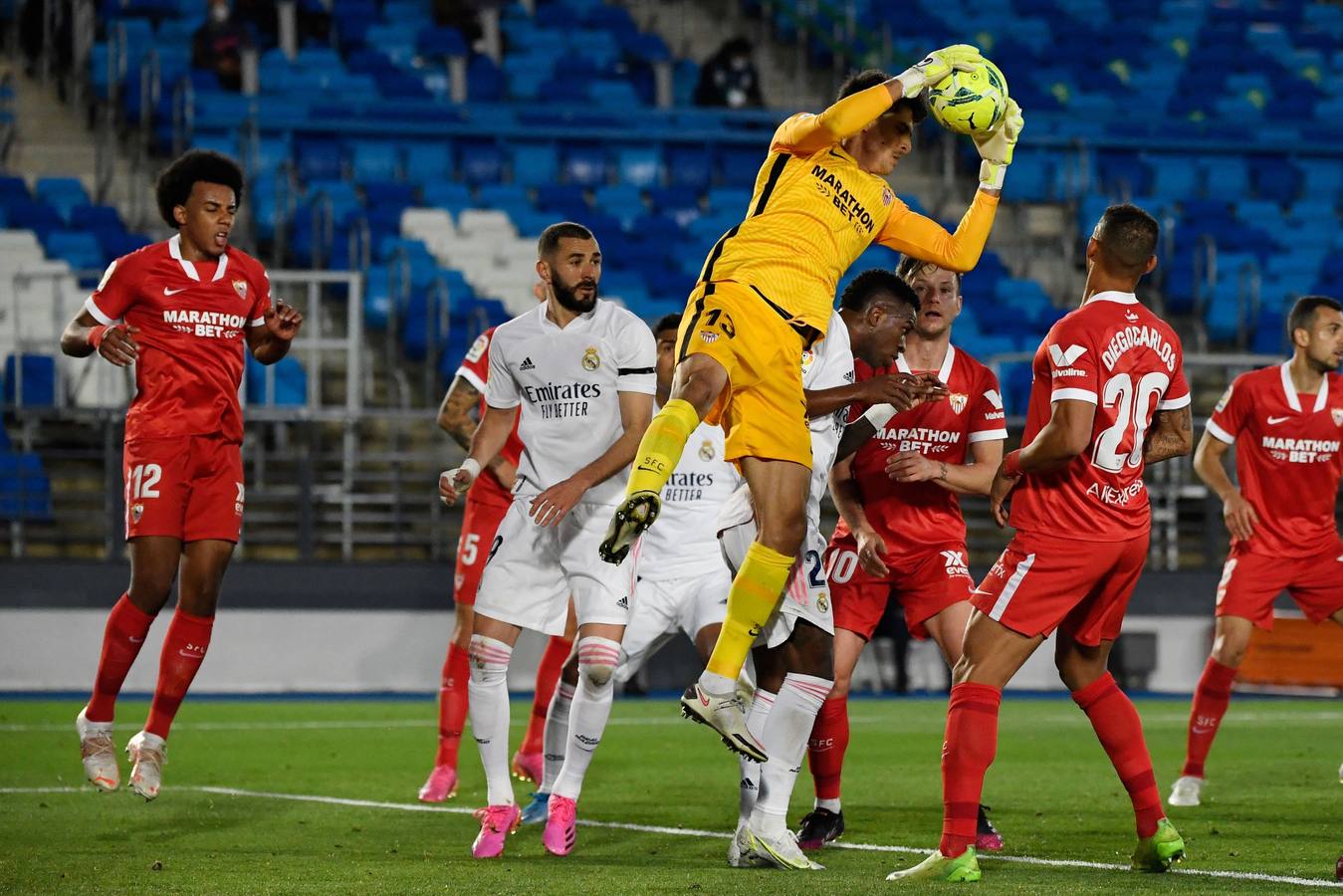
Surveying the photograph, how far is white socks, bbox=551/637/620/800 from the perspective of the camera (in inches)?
288

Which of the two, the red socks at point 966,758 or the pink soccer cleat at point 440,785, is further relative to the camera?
the pink soccer cleat at point 440,785

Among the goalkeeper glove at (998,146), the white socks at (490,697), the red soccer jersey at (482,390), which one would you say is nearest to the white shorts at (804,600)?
the white socks at (490,697)

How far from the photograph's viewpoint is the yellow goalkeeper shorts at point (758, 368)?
21.6 feet

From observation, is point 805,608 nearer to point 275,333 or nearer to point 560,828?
point 560,828

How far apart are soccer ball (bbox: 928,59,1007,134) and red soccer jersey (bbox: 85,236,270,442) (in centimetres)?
319

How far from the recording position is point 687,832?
25.8 feet

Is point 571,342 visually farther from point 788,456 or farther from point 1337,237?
point 1337,237

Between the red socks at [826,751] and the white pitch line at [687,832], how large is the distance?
0.25 m

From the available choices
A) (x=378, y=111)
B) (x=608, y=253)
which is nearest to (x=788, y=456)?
(x=608, y=253)

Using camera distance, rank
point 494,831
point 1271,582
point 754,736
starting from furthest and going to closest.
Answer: point 1271,582, point 494,831, point 754,736

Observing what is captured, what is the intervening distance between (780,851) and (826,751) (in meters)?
1.06

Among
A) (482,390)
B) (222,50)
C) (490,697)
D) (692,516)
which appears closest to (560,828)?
(490,697)

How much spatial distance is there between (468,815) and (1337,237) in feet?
59.6

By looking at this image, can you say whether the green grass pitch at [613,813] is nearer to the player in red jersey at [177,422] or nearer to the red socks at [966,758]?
the red socks at [966,758]
